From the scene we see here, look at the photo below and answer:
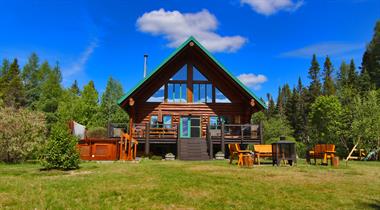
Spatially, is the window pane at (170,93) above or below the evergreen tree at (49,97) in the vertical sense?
below

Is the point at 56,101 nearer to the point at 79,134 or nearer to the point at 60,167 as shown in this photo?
the point at 79,134

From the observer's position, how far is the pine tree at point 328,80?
6216cm

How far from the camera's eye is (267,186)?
7926 mm

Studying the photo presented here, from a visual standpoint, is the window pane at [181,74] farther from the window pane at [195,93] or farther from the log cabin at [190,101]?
the window pane at [195,93]

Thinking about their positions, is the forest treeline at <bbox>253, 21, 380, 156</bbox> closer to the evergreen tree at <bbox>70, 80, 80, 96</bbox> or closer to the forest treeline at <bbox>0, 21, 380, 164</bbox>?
the forest treeline at <bbox>0, 21, 380, 164</bbox>

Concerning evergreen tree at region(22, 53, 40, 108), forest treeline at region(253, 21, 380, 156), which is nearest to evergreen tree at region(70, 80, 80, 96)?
evergreen tree at region(22, 53, 40, 108)

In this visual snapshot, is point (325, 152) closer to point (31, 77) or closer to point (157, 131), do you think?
point (157, 131)

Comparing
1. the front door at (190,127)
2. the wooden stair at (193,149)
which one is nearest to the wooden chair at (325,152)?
the wooden stair at (193,149)

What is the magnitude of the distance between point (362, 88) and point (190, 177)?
1916 inches

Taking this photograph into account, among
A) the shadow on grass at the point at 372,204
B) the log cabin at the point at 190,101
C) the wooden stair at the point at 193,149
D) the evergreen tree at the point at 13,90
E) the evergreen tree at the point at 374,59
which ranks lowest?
the shadow on grass at the point at 372,204

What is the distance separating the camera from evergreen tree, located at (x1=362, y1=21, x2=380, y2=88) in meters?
50.7

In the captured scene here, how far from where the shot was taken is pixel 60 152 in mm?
11195

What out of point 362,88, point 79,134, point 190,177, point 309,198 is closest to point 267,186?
point 309,198

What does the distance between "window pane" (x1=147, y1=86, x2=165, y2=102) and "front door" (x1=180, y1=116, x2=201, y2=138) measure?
2.41 meters
